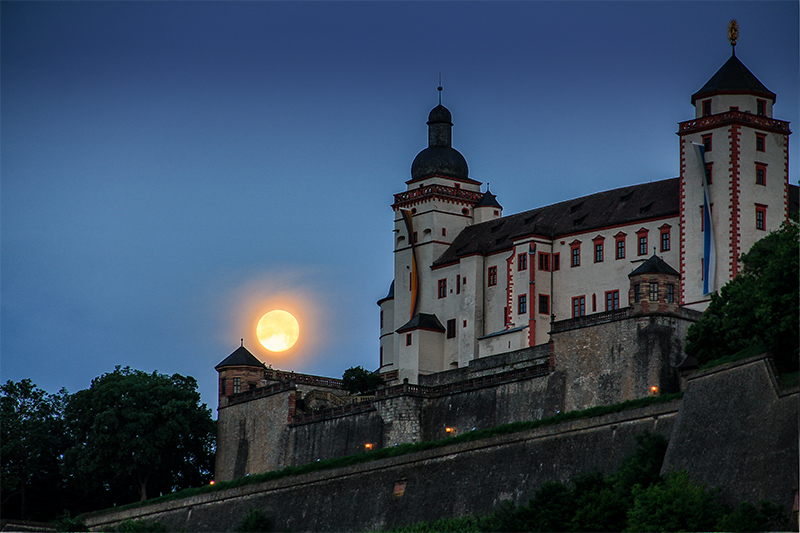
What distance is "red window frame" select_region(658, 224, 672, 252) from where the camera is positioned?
85.6m

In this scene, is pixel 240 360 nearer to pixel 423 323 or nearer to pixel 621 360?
pixel 423 323

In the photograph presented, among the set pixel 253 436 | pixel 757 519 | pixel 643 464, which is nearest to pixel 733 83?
pixel 643 464

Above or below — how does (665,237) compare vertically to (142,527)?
above

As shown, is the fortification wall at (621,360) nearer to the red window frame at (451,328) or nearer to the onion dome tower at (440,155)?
the red window frame at (451,328)

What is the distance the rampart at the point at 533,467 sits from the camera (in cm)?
5809

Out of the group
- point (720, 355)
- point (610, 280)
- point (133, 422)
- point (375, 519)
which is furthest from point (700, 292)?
point (133, 422)

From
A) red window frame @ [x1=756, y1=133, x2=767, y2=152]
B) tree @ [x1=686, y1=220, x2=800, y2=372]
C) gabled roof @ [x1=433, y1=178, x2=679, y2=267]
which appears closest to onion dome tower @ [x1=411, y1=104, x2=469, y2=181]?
gabled roof @ [x1=433, y1=178, x2=679, y2=267]

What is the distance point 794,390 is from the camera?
5797cm

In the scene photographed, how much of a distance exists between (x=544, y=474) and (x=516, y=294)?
962 inches

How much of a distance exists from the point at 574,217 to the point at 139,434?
26.4 m

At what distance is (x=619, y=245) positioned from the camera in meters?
88.8

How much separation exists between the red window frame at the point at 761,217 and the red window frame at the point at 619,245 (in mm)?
7792

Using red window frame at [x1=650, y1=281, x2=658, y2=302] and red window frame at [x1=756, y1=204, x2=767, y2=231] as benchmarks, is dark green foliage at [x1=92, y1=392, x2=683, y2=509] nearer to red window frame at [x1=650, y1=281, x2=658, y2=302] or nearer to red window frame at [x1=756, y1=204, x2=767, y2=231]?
red window frame at [x1=650, y1=281, x2=658, y2=302]

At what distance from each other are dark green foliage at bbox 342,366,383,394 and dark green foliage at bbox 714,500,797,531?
37.9 metres
